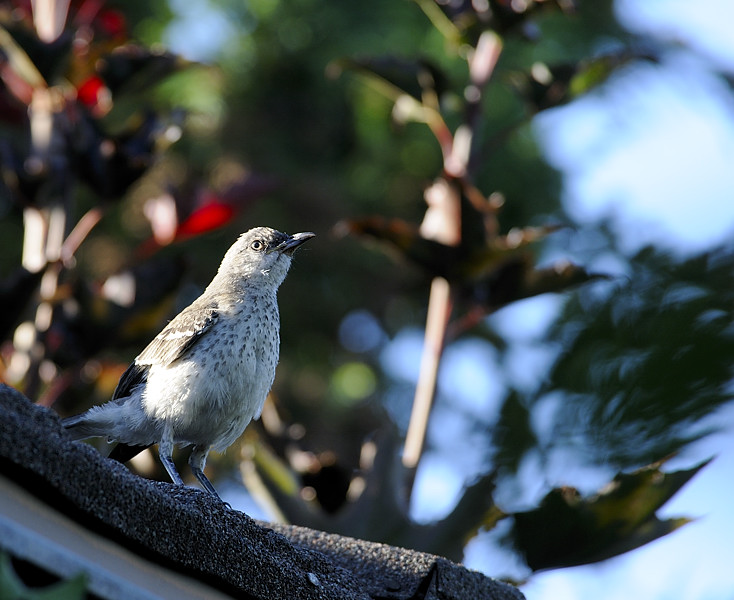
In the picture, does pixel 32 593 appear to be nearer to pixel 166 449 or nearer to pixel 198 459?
Result: pixel 166 449

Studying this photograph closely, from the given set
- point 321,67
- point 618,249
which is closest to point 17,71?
point 618,249

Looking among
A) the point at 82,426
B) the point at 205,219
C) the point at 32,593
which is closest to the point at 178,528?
the point at 32,593

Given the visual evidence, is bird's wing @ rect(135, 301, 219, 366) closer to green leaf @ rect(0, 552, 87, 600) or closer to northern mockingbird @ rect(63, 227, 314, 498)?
northern mockingbird @ rect(63, 227, 314, 498)

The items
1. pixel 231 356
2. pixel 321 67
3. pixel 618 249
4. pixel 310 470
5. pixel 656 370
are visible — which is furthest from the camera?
pixel 321 67

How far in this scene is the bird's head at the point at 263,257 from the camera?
151 inches

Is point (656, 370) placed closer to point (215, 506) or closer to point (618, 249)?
point (215, 506)

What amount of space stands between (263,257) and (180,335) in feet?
1.75

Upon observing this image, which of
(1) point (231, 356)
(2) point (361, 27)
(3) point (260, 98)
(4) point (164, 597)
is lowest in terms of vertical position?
(3) point (260, 98)

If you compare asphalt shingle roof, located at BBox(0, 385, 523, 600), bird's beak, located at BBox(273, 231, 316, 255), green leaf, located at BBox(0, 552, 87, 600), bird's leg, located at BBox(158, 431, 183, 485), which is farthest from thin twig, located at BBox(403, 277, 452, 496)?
green leaf, located at BBox(0, 552, 87, 600)

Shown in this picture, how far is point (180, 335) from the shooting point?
11.5 ft

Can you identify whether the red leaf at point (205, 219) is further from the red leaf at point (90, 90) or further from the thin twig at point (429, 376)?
the thin twig at point (429, 376)

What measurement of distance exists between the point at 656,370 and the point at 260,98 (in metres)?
6.79

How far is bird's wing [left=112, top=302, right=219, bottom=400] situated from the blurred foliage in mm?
329

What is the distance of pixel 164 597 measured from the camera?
1.91 metres
